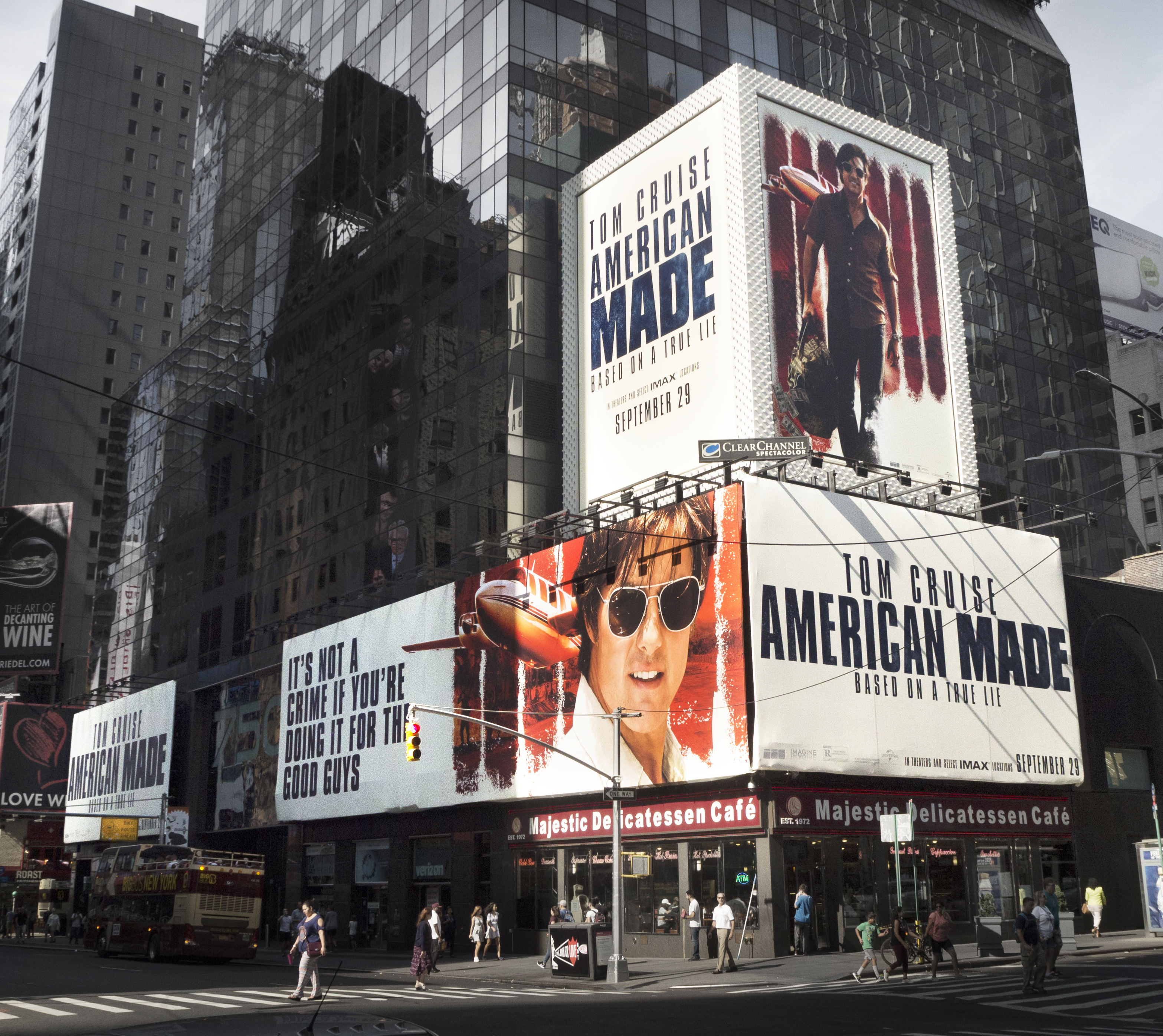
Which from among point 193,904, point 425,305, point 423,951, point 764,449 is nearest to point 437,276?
point 425,305

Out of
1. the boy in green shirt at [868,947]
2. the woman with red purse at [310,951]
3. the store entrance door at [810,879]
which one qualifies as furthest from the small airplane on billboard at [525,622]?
the woman with red purse at [310,951]

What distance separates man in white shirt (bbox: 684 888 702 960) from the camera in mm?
38062

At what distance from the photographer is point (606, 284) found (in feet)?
176

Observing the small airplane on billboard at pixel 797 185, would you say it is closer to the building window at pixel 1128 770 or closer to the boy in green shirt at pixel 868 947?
the building window at pixel 1128 770

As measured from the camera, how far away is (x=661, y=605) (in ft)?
140

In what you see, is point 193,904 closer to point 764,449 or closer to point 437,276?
point 764,449

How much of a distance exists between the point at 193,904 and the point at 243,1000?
17323mm

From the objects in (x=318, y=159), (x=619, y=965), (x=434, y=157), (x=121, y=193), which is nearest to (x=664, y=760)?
(x=619, y=965)

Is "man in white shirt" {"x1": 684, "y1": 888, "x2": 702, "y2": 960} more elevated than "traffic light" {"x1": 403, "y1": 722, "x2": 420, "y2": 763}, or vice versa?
"traffic light" {"x1": 403, "y1": 722, "x2": 420, "y2": 763}

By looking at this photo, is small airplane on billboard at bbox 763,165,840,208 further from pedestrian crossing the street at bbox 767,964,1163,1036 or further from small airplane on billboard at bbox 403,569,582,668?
pedestrian crossing the street at bbox 767,964,1163,1036

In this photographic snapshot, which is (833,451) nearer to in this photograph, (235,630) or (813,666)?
(813,666)

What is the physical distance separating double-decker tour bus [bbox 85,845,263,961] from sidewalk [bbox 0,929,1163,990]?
7.79 ft

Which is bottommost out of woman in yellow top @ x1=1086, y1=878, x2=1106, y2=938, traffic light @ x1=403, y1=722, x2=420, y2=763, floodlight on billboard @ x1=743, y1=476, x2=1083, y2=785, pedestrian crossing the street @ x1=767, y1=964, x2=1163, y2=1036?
pedestrian crossing the street @ x1=767, y1=964, x2=1163, y2=1036

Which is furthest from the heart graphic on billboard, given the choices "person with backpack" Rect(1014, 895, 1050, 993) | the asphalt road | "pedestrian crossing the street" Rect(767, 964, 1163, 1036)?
"person with backpack" Rect(1014, 895, 1050, 993)
